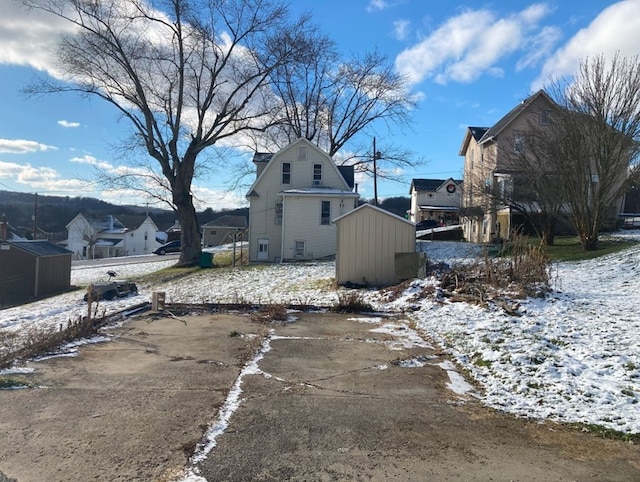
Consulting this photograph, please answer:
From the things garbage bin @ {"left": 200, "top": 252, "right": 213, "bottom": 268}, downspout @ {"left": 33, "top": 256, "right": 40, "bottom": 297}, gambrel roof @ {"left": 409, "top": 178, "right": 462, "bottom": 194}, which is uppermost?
gambrel roof @ {"left": 409, "top": 178, "right": 462, "bottom": 194}

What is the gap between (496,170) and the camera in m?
25.6

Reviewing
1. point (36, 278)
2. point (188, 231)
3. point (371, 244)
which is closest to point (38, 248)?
point (36, 278)

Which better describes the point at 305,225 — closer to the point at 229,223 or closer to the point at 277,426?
the point at 277,426

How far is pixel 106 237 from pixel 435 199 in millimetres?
48148

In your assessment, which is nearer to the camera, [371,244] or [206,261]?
[371,244]

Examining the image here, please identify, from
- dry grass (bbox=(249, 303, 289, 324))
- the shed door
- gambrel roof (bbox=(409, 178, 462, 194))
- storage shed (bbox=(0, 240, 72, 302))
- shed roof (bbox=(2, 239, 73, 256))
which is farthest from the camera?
gambrel roof (bbox=(409, 178, 462, 194))

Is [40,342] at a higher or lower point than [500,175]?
lower

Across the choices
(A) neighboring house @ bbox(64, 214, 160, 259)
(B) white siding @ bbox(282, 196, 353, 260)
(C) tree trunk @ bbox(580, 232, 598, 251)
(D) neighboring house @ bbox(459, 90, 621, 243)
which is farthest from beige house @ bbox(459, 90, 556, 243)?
(A) neighboring house @ bbox(64, 214, 160, 259)

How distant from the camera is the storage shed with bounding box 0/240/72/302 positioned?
22484 mm

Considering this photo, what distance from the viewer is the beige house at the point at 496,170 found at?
81.3ft

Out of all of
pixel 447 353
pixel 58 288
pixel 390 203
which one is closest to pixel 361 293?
pixel 447 353

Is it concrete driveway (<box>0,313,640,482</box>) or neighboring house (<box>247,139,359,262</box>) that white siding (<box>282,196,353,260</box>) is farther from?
concrete driveway (<box>0,313,640,482</box>)

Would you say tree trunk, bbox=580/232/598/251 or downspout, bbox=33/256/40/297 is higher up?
tree trunk, bbox=580/232/598/251

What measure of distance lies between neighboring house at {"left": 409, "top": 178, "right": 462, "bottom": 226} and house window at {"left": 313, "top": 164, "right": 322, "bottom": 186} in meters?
27.6
